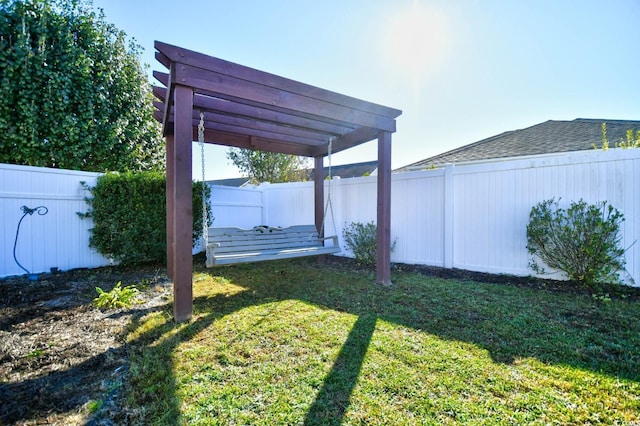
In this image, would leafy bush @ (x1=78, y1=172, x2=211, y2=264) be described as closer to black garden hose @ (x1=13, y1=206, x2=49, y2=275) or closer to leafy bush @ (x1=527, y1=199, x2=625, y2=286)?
black garden hose @ (x1=13, y1=206, x2=49, y2=275)

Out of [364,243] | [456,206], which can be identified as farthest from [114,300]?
[456,206]

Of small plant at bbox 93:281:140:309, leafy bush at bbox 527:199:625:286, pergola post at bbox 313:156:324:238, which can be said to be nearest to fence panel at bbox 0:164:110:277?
small plant at bbox 93:281:140:309

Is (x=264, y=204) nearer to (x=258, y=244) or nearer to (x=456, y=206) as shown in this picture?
(x=258, y=244)

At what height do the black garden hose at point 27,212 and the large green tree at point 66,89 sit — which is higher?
the large green tree at point 66,89

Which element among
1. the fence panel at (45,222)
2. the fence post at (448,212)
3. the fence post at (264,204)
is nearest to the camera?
the fence panel at (45,222)

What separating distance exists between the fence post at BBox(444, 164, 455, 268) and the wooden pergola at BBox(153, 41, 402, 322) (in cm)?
146

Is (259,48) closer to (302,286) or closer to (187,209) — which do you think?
(187,209)

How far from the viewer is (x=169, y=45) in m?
2.64

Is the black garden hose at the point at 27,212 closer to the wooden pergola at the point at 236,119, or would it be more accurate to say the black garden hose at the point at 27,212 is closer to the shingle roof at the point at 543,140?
the wooden pergola at the point at 236,119

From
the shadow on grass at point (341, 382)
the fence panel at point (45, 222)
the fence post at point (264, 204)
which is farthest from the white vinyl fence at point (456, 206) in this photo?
the fence post at point (264, 204)

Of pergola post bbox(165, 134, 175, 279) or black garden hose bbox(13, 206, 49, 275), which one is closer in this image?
pergola post bbox(165, 134, 175, 279)

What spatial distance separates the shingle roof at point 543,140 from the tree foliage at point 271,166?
33.7ft

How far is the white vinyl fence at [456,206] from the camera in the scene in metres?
3.76

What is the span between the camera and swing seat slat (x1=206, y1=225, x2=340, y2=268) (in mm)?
3705
